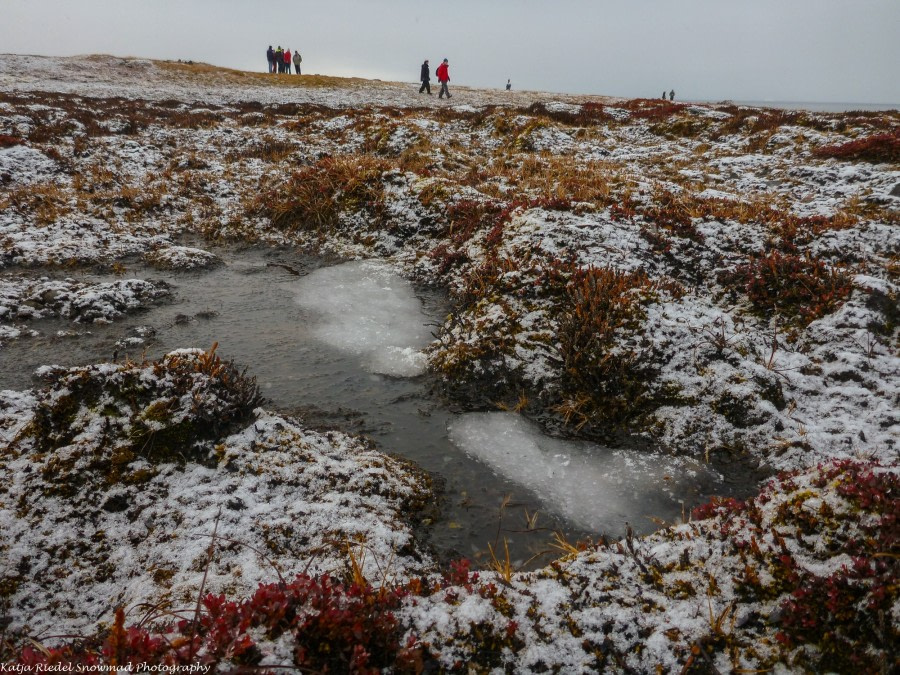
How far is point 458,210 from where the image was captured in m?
11.4

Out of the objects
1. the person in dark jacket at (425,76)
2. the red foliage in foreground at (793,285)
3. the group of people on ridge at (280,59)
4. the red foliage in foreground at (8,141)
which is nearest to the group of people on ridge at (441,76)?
the person in dark jacket at (425,76)

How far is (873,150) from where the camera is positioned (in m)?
14.1

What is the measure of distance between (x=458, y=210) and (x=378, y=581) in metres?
9.44

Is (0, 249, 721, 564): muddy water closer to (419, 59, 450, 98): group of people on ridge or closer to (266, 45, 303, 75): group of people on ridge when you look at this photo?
(419, 59, 450, 98): group of people on ridge

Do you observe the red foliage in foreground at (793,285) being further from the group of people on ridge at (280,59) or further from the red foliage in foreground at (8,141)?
the group of people on ridge at (280,59)

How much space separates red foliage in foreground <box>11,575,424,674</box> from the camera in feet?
7.58

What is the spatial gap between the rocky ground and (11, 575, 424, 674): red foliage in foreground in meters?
0.02

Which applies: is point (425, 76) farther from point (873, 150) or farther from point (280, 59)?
point (873, 150)

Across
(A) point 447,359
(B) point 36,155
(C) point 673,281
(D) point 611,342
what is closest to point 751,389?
(D) point 611,342

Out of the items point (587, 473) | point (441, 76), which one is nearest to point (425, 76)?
point (441, 76)

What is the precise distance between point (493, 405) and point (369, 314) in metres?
3.66

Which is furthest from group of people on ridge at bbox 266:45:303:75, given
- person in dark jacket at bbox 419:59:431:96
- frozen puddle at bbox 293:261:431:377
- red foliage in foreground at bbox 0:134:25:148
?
frozen puddle at bbox 293:261:431:377

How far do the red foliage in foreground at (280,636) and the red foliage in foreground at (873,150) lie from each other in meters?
19.3

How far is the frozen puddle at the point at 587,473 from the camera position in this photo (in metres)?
4.81
